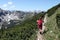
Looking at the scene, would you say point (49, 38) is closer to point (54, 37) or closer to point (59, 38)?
point (54, 37)

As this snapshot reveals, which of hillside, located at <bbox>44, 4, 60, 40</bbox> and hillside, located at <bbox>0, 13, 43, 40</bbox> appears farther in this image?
hillside, located at <bbox>0, 13, 43, 40</bbox>

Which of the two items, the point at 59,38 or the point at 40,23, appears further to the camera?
the point at 59,38

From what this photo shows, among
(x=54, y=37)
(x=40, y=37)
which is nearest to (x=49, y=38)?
(x=54, y=37)

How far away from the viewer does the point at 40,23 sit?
12.8m

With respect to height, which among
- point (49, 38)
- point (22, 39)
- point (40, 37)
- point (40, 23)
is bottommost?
point (22, 39)

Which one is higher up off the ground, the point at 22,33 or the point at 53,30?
the point at 53,30

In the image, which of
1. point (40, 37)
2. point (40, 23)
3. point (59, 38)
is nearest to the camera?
point (40, 23)

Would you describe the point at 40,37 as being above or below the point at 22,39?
above

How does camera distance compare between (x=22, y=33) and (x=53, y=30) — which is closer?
(x=53, y=30)

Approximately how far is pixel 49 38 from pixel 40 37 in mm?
7479

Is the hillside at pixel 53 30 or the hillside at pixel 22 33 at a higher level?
the hillside at pixel 53 30

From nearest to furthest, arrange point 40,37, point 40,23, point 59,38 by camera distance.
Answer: point 40,23 < point 40,37 < point 59,38

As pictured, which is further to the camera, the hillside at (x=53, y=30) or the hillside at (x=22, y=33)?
the hillside at (x=22, y=33)

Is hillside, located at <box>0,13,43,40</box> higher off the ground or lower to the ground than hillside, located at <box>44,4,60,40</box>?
lower
